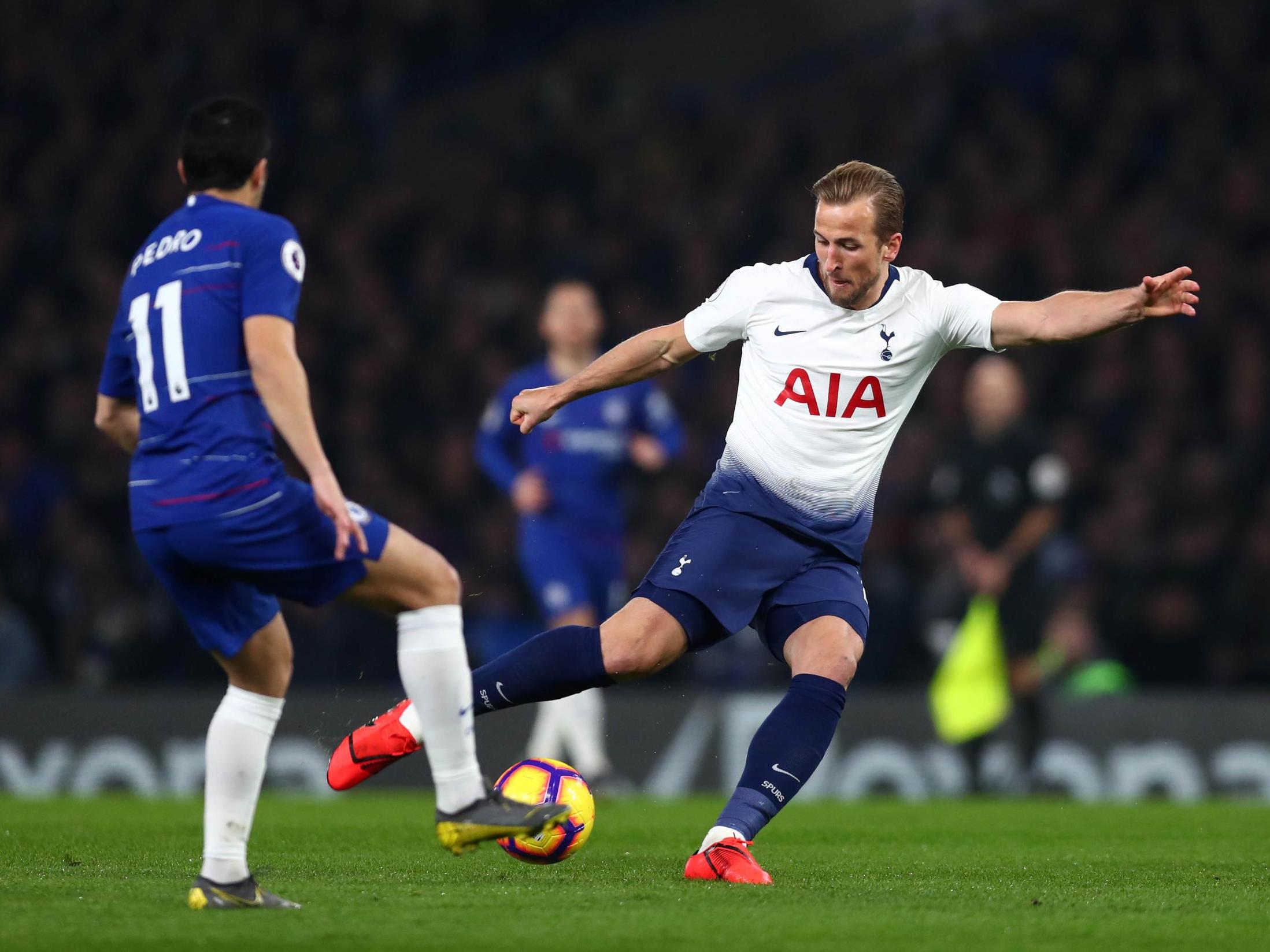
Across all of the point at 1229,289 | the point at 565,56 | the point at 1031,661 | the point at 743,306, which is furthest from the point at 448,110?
the point at 743,306

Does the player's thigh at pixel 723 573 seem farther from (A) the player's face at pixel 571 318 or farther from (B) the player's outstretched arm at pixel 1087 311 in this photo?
(A) the player's face at pixel 571 318

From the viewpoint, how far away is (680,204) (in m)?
15.0

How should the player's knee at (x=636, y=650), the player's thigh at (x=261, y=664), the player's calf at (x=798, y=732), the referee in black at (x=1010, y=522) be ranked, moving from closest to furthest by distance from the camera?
the player's thigh at (x=261, y=664), the player's calf at (x=798, y=732), the player's knee at (x=636, y=650), the referee in black at (x=1010, y=522)

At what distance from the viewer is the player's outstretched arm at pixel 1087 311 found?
5.09 meters

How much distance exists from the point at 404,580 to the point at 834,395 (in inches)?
65.4

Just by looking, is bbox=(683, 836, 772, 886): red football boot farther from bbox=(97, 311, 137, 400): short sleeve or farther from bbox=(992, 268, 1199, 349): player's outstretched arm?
bbox=(97, 311, 137, 400): short sleeve

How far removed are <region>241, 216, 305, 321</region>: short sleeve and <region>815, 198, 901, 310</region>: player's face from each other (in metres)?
1.69

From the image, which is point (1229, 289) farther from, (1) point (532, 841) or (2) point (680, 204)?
(1) point (532, 841)

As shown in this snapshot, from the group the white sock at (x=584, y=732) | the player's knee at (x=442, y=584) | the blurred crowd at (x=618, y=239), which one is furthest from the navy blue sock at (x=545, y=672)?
the blurred crowd at (x=618, y=239)

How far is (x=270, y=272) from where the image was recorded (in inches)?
164

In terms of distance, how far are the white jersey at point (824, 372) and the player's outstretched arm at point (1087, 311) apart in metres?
0.08

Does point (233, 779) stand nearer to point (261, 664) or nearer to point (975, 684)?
point (261, 664)

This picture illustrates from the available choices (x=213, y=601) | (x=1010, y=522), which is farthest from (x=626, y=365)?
(x=1010, y=522)

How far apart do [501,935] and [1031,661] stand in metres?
6.56
